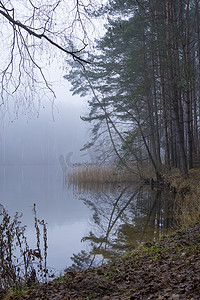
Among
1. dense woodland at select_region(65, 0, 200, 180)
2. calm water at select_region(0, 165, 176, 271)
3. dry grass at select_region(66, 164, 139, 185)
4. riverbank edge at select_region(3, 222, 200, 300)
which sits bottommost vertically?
calm water at select_region(0, 165, 176, 271)

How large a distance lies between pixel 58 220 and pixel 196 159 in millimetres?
7844

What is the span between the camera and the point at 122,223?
837 centimetres

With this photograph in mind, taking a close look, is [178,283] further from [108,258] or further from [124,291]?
[108,258]

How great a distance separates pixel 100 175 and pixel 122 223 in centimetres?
1025

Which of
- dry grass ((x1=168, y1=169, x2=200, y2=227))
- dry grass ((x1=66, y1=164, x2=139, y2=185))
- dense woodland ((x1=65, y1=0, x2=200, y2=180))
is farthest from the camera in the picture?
dry grass ((x1=66, y1=164, x2=139, y2=185))

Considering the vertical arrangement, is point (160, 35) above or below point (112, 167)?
above

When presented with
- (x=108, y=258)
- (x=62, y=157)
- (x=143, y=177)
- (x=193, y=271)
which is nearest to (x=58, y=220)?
(x=108, y=258)

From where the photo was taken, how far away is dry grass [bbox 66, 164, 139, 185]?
18594mm

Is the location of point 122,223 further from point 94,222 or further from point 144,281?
point 144,281

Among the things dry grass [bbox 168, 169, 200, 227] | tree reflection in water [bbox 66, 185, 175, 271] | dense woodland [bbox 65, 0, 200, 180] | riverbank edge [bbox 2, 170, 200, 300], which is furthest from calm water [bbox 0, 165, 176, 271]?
dense woodland [bbox 65, 0, 200, 180]

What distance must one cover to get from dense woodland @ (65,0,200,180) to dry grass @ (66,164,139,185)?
1185mm

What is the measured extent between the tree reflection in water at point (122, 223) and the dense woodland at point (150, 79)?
6.00 ft

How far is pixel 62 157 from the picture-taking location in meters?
40.9

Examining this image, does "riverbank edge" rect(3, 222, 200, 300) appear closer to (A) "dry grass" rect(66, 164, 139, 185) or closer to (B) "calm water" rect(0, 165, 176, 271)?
(B) "calm water" rect(0, 165, 176, 271)
